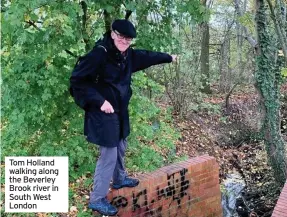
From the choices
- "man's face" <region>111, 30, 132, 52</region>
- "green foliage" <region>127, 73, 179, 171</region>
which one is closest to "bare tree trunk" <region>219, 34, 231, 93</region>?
"green foliage" <region>127, 73, 179, 171</region>

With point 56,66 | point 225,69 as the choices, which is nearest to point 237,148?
point 225,69

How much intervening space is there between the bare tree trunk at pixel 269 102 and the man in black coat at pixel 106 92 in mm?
4544

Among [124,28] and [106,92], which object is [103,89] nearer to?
[106,92]

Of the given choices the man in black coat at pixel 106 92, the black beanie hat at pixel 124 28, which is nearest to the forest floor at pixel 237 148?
the man in black coat at pixel 106 92

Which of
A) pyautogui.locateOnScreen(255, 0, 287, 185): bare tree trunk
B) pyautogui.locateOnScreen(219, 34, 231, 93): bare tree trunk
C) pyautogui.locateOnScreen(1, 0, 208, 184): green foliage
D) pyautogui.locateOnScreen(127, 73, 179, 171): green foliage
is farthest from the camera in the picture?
pyautogui.locateOnScreen(219, 34, 231, 93): bare tree trunk

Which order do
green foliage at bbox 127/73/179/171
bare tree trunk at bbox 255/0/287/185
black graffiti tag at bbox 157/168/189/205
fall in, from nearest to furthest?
black graffiti tag at bbox 157/168/189/205, green foliage at bbox 127/73/179/171, bare tree trunk at bbox 255/0/287/185

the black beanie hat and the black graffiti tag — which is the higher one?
the black beanie hat

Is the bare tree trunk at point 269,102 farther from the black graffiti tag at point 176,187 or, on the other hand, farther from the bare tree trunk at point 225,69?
the bare tree trunk at point 225,69

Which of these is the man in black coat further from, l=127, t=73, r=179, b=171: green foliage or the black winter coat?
l=127, t=73, r=179, b=171: green foliage

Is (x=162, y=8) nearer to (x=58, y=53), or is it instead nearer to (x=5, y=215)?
(x=58, y=53)

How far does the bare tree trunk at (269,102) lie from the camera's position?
325 inches

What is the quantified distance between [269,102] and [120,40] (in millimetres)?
5415

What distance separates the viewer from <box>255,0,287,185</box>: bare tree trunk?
8266 millimetres

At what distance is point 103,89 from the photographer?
4098 mm
